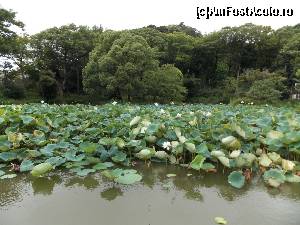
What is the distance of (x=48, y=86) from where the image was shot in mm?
25797

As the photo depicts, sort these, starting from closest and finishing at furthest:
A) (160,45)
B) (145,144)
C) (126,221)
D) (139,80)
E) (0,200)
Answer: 1. (126,221)
2. (0,200)
3. (145,144)
4. (139,80)
5. (160,45)

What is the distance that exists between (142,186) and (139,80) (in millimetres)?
18067


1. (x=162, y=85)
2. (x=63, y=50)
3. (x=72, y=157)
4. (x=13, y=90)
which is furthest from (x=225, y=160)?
(x=63, y=50)

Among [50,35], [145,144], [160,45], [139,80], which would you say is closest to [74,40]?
[50,35]

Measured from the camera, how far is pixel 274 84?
2136 centimetres

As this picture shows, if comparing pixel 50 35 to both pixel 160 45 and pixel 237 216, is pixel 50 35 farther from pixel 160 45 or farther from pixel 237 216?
pixel 237 216

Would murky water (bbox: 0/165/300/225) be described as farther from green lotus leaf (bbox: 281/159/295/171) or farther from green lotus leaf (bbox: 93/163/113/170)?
green lotus leaf (bbox: 281/159/295/171)

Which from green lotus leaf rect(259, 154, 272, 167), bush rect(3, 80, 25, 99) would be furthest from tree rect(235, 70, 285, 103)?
green lotus leaf rect(259, 154, 272, 167)

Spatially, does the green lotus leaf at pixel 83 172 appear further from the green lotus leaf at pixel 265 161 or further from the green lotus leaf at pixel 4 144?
the green lotus leaf at pixel 265 161

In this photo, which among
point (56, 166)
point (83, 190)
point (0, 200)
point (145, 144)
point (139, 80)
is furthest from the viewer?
point (139, 80)

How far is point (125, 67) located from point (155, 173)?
673 inches

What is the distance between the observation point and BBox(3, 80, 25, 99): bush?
76.3ft

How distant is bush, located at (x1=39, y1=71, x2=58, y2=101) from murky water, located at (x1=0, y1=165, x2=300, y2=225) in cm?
2337

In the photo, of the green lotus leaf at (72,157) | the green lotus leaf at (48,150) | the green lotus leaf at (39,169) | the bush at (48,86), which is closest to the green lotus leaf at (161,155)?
the green lotus leaf at (72,157)
